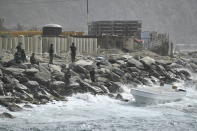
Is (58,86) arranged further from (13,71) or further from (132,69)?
(132,69)

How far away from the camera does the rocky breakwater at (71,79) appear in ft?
80.2

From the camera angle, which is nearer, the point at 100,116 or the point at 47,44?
the point at 100,116

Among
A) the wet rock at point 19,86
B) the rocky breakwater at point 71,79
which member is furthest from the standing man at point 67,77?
the wet rock at point 19,86

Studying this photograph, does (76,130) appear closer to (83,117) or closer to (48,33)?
(83,117)

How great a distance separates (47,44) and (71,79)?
12759mm

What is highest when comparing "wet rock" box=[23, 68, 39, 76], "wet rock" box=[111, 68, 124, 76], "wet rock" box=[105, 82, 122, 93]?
"wet rock" box=[23, 68, 39, 76]

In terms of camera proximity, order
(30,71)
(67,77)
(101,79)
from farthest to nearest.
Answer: (101,79) → (67,77) → (30,71)

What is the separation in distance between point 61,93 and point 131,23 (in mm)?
34224

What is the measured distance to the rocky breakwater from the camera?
24.5 meters

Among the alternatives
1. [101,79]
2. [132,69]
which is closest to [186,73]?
[132,69]

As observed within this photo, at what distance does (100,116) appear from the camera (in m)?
22.8

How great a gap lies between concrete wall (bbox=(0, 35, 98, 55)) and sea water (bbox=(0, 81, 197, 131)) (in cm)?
1283

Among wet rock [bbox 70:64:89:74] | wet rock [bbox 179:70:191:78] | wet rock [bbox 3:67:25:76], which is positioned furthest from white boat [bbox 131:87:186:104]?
wet rock [bbox 179:70:191:78]

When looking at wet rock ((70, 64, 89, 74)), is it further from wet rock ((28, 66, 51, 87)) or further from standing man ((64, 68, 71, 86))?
wet rock ((28, 66, 51, 87))
